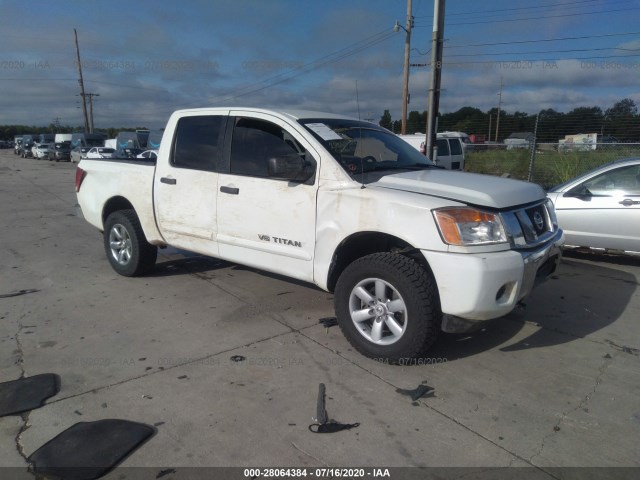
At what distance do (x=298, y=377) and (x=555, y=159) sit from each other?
43.8 feet

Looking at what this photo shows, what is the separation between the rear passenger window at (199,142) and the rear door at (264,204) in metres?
0.18

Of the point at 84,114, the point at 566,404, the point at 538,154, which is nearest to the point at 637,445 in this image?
the point at 566,404

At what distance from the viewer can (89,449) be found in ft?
9.14

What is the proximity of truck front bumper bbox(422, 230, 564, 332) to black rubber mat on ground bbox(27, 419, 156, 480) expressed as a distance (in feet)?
6.73

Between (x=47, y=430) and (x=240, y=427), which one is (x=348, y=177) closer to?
(x=240, y=427)

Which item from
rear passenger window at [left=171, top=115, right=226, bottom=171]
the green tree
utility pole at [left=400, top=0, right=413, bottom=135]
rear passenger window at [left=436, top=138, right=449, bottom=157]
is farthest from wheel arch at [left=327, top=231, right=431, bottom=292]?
utility pole at [left=400, top=0, right=413, bottom=135]

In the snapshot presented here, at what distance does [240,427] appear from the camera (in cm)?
301

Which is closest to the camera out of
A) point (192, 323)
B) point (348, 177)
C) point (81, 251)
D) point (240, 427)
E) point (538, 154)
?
point (240, 427)

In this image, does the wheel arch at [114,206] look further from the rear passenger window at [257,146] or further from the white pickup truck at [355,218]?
the rear passenger window at [257,146]

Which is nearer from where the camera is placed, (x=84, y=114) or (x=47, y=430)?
(x=47, y=430)

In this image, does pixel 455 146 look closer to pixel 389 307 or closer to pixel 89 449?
pixel 389 307

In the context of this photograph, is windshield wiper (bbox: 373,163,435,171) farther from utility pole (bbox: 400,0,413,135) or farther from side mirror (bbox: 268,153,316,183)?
utility pole (bbox: 400,0,413,135)

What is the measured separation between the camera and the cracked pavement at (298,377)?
9.25ft

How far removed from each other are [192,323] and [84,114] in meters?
60.7
